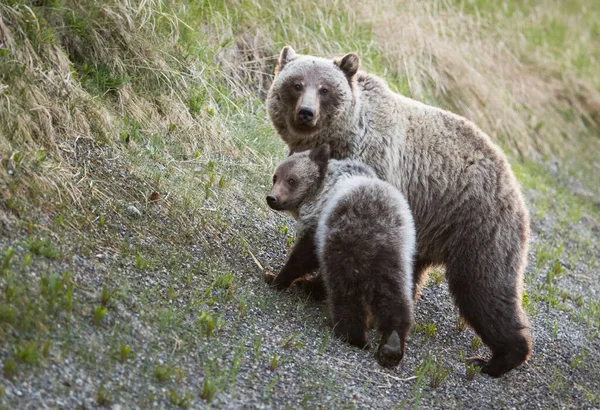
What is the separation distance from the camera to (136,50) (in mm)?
7469

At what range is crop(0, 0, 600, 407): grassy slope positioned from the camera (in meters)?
4.53

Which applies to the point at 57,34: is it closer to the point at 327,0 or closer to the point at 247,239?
the point at 247,239

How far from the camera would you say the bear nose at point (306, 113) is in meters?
6.17

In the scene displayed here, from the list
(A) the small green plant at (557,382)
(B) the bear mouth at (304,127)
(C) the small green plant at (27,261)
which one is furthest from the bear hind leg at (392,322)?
(C) the small green plant at (27,261)

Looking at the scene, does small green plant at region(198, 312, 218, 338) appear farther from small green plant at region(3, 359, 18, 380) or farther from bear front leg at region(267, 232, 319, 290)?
small green plant at region(3, 359, 18, 380)

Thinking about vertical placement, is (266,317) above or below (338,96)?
below

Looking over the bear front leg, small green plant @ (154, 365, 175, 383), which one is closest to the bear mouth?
the bear front leg

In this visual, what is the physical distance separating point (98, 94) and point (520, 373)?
3987 millimetres

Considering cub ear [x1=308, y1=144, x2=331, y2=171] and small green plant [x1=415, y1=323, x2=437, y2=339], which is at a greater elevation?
cub ear [x1=308, y1=144, x2=331, y2=171]

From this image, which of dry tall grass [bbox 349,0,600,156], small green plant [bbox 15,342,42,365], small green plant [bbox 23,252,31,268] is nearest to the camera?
small green plant [bbox 15,342,42,365]

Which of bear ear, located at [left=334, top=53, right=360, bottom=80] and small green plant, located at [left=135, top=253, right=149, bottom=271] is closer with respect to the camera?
small green plant, located at [left=135, top=253, right=149, bottom=271]

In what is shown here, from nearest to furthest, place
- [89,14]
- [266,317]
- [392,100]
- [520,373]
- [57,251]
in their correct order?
[57,251] < [266,317] < [520,373] < [392,100] < [89,14]

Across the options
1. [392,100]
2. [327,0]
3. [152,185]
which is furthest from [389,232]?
[327,0]

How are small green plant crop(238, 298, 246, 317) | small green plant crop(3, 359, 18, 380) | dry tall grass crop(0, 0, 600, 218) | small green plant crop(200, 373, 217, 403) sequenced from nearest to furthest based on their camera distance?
small green plant crop(3, 359, 18, 380) → small green plant crop(200, 373, 217, 403) → small green plant crop(238, 298, 246, 317) → dry tall grass crop(0, 0, 600, 218)
